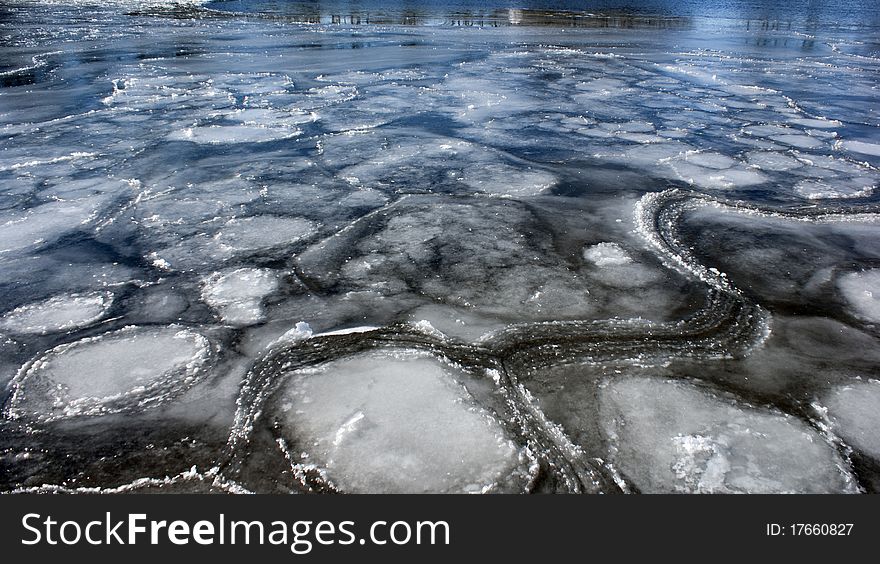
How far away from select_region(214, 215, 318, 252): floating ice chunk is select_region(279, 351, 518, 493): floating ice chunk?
125cm

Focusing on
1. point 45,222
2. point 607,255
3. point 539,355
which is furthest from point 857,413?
point 45,222

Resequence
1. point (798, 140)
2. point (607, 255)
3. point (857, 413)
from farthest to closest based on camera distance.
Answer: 1. point (798, 140)
2. point (607, 255)
3. point (857, 413)

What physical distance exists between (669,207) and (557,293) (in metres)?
1.46

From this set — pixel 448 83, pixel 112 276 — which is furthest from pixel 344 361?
pixel 448 83

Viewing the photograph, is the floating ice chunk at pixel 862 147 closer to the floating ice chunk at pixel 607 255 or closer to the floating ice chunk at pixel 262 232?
the floating ice chunk at pixel 607 255

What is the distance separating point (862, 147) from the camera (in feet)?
15.8

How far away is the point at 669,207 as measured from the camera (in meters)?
3.59

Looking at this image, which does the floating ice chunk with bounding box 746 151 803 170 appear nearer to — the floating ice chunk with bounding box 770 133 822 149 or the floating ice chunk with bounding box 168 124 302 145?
the floating ice chunk with bounding box 770 133 822 149

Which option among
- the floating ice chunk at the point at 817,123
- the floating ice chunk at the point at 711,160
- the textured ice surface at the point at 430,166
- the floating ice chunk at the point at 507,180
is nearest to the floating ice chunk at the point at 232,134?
the textured ice surface at the point at 430,166

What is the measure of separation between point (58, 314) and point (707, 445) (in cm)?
276

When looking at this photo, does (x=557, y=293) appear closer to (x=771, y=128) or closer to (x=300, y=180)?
(x=300, y=180)

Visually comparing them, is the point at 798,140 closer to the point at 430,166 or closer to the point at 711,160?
the point at 711,160

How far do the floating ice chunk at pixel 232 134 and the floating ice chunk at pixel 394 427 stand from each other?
137 inches

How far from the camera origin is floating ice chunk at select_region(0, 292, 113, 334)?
7.83 feet
